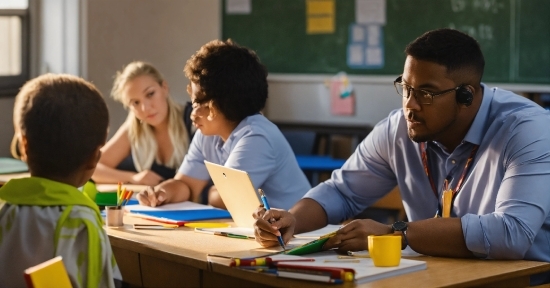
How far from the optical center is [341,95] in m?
6.70

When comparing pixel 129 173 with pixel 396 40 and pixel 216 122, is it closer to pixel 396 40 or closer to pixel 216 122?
pixel 216 122

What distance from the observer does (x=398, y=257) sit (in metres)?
2.09

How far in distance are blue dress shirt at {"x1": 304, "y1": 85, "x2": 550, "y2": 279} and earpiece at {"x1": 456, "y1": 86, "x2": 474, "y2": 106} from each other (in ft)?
0.24

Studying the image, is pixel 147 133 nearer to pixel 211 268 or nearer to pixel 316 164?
pixel 316 164

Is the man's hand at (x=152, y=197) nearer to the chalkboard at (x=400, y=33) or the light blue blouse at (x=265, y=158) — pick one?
the light blue blouse at (x=265, y=158)

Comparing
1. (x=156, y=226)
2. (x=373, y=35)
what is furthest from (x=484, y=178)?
(x=373, y=35)

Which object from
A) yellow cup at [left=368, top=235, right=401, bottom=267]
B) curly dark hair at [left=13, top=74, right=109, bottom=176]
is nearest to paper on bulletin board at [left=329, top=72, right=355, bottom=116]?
yellow cup at [left=368, top=235, right=401, bottom=267]

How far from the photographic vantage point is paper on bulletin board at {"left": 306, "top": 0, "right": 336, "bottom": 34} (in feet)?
21.9

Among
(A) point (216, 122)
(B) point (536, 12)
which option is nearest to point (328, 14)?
(B) point (536, 12)

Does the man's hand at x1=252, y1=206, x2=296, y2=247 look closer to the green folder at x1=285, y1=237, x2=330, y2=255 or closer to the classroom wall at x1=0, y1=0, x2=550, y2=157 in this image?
the green folder at x1=285, y1=237, x2=330, y2=255

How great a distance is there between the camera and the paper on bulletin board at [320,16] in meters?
6.67

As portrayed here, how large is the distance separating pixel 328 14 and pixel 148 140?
2.70 m

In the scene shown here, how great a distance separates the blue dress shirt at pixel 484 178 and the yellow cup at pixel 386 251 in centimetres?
28

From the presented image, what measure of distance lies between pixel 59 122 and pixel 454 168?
1.27 meters
